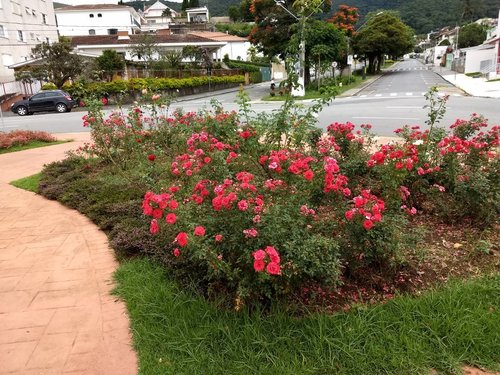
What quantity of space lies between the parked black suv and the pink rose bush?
2185cm

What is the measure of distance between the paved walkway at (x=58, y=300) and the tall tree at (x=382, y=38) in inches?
1919

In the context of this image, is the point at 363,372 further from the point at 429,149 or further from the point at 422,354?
the point at 429,149

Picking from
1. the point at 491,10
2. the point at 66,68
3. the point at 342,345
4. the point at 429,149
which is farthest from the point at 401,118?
the point at 491,10

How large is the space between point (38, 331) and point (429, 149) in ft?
13.3

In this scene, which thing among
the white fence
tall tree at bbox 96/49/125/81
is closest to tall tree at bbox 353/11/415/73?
tall tree at bbox 96/49/125/81

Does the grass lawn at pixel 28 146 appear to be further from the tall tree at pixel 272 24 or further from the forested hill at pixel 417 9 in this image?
the forested hill at pixel 417 9

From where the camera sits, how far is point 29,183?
280 inches

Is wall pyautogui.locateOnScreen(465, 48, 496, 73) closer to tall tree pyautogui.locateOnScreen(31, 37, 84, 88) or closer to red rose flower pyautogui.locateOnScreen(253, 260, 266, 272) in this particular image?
tall tree pyautogui.locateOnScreen(31, 37, 84, 88)

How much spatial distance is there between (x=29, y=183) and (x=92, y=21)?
57.0 m

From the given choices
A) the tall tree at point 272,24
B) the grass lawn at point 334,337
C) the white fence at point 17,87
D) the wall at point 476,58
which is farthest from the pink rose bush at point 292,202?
the wall at point 476,58

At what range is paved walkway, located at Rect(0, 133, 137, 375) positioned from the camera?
2.66 meters

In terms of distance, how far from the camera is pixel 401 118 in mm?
13352

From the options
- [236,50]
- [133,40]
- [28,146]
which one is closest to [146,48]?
[133,40]

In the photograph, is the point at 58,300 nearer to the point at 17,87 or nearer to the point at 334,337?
the point at 334,337
